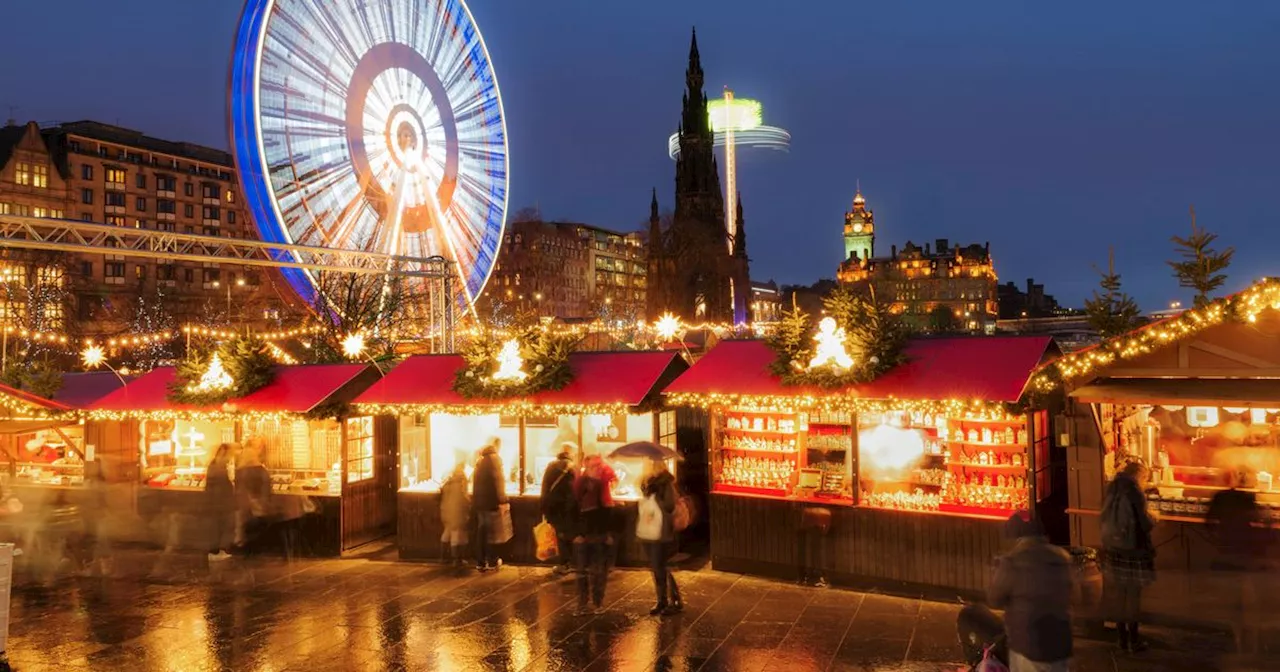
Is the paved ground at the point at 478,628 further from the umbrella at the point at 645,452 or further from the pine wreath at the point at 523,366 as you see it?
the pine wreath at the point at 523,366

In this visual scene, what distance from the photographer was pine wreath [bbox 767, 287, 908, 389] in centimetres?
1181

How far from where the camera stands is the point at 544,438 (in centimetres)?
1526

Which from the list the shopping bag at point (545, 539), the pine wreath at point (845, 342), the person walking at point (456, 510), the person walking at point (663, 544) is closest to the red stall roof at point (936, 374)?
the pine wreath at point (845, 342)

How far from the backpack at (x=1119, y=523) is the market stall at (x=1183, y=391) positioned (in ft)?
4.26

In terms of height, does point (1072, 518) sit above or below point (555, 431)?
below

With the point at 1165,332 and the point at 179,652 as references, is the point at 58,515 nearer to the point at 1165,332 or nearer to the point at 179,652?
the point at 179,652

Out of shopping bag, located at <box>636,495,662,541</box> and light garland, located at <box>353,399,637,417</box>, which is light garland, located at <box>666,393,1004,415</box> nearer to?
light garland, located at <box>353,399,637,417</box>

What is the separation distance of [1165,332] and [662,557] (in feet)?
20.2

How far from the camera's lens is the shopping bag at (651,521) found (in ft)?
34.4

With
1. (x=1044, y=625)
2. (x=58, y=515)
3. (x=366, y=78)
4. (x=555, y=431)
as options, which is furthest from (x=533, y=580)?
(x=366, y=78)

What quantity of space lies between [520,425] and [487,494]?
1.50 meters

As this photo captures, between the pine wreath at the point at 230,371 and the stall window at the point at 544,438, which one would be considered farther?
the pine wreath at the point at 230,371

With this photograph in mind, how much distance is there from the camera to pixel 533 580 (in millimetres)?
12852

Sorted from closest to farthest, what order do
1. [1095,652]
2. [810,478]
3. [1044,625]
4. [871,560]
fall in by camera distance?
[1044,625] < [1095,652] < [871,560] < [810,478]
